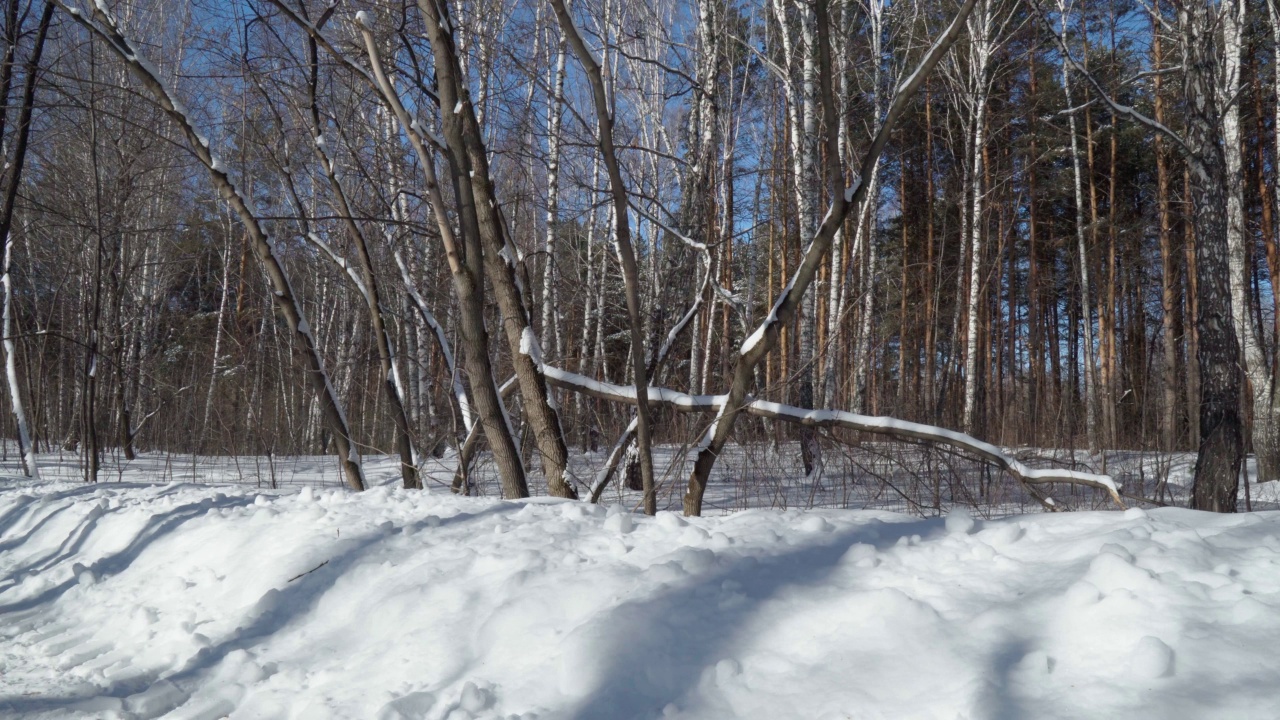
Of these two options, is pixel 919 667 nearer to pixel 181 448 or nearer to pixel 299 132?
pixel 299 132

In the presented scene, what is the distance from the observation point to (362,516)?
11.5 feet

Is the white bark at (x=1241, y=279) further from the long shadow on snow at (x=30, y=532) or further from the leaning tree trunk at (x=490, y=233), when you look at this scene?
the long shadow on snow at (x=30, y=532)

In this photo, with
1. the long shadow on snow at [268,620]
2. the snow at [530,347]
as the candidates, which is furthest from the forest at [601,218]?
the long shadow on snow at [268,620]

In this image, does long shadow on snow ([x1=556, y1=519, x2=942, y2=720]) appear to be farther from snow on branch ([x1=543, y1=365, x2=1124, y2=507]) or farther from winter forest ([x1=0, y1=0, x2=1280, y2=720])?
snow on branch ([x1=543, y1=365, x2=1124, y2=507])

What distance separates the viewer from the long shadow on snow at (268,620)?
2.35m

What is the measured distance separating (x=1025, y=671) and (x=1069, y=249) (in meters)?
20.8

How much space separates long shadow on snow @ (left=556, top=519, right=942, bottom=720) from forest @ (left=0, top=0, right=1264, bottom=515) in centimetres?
166

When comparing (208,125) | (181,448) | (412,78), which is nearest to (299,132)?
(208,125)

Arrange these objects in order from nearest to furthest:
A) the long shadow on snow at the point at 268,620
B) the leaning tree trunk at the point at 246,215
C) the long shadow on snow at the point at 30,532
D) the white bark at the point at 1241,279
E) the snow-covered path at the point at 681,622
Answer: the snow-covered path at the point at 681,622 < the long shadow on snow at the point at 268,620 < the long shadow on snow at the point at 30,532 < the leaning tree trunk at the point at 246,215 < the white bark at the point at 1241,279

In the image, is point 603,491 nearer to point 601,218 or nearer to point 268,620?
point 268,620

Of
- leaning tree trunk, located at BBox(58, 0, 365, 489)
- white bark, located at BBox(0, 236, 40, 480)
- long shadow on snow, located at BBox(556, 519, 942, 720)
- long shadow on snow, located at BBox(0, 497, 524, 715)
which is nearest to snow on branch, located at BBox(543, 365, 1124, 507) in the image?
long shadow on snow, located at BBox(0, 497, 524, 715)

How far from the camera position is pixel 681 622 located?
80.4 inches

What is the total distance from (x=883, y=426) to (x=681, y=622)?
221cm

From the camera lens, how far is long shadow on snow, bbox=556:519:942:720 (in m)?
1.81
